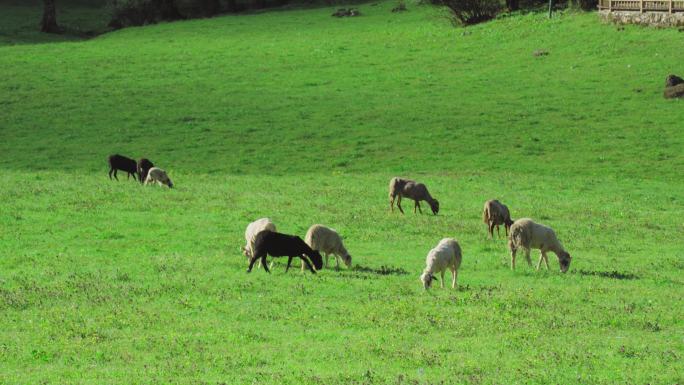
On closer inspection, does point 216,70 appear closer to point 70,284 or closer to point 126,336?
point 70,284

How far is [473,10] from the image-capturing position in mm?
81750

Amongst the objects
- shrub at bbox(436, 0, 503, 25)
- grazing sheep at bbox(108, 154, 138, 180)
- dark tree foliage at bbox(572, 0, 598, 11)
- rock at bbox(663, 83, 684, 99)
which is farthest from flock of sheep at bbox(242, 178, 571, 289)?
shrub at bbox(436, 0, 503, 25)

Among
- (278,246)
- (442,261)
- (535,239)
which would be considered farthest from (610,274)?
(278,246)

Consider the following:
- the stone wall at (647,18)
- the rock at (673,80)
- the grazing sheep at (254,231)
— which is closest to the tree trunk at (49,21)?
the stone wall at (647,18)

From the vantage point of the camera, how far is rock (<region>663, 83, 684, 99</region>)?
57.7 meters

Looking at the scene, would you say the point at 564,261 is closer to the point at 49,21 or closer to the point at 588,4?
the point at 588,4

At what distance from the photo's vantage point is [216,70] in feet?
233

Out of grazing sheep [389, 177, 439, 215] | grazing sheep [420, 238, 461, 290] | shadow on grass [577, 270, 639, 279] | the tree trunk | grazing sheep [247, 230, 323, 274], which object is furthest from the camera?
the tree trunk

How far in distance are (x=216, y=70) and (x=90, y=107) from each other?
12.2 m

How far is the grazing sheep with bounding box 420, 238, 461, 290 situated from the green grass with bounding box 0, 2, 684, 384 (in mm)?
442

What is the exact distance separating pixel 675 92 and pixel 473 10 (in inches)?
1044

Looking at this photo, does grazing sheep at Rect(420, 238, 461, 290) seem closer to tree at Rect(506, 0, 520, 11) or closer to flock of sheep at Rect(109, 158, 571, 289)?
flock of sheep at Rect(109, 158, 571, 289)

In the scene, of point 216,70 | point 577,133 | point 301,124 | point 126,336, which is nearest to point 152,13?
point 216,70

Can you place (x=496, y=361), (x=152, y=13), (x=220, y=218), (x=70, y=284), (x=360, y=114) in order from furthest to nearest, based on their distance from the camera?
(x=152, y=13), (x=360, y=114), (x=220, y=218), (x=70, y=284), (x=496, y=361)
